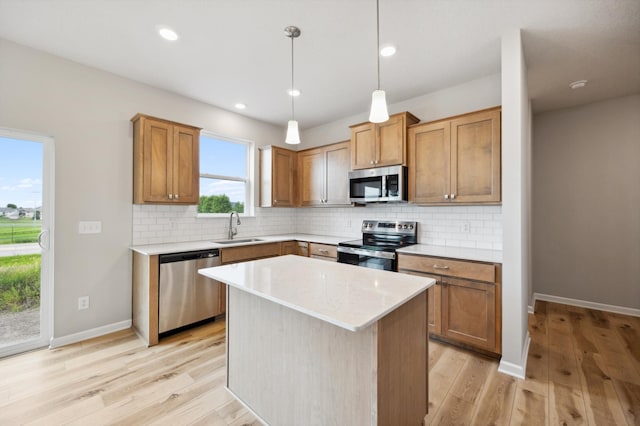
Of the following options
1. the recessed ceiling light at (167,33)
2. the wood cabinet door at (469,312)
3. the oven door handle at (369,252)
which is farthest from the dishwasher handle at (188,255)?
the wood cabinet door at (469,312)

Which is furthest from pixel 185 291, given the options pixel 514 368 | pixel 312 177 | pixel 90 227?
pixel 514 368

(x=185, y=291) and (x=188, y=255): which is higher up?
(x=188, y=255)

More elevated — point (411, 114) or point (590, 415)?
point (411, 114)

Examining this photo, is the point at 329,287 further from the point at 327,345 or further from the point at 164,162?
the point at 164,162

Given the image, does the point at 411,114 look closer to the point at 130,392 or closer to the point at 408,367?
the point at 408,367

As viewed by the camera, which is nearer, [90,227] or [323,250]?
[90,227]

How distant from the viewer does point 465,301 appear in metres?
2.60

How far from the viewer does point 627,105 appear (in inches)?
137

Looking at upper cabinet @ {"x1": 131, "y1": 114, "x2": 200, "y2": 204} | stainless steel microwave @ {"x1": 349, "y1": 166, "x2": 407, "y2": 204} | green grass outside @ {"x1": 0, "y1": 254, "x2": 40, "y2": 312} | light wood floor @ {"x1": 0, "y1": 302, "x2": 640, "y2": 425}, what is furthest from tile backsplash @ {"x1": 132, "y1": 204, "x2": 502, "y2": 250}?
light wood floor @ {"x1": 0, "y1": 302, "x2": 640, "y2": 425}

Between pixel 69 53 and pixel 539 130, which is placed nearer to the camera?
pixel 69 53

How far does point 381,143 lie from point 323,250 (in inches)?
61.8

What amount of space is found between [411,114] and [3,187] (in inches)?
163

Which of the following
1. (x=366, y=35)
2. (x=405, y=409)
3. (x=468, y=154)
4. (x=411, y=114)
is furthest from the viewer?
(x=411, y=114)

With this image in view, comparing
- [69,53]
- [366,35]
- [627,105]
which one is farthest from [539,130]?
[69,53]
